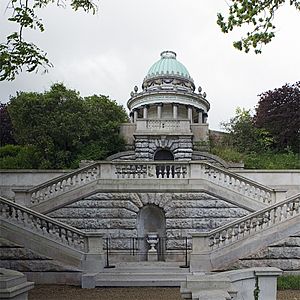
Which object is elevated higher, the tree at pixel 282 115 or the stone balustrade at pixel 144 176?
the tree at pixel 282 115

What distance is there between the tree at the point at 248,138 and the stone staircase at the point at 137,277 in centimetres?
1558

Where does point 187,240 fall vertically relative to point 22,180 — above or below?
below

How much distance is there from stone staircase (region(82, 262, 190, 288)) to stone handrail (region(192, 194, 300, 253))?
3.60ft

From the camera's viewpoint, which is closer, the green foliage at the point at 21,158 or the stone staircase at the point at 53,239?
the stone staircase at the point at 53,239

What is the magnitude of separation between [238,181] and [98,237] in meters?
5.66

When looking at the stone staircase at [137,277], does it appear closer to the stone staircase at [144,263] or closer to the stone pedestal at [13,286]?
the stone staircase at [144,263]

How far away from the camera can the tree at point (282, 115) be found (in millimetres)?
26656

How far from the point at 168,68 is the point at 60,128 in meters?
14.1

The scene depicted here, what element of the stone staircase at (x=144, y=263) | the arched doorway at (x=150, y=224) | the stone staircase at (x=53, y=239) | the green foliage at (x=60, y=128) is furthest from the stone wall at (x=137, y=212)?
the green foliage at (x=60, y=128)

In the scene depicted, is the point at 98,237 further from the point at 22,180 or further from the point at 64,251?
the point at 22,180

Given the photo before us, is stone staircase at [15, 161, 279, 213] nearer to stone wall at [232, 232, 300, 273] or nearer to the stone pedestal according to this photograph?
stone wall at [232, 232, 300, 273]

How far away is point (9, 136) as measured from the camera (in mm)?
28812

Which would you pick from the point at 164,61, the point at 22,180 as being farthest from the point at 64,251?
the point at 164,61

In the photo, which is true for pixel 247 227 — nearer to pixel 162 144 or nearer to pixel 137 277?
pixel 137 277
